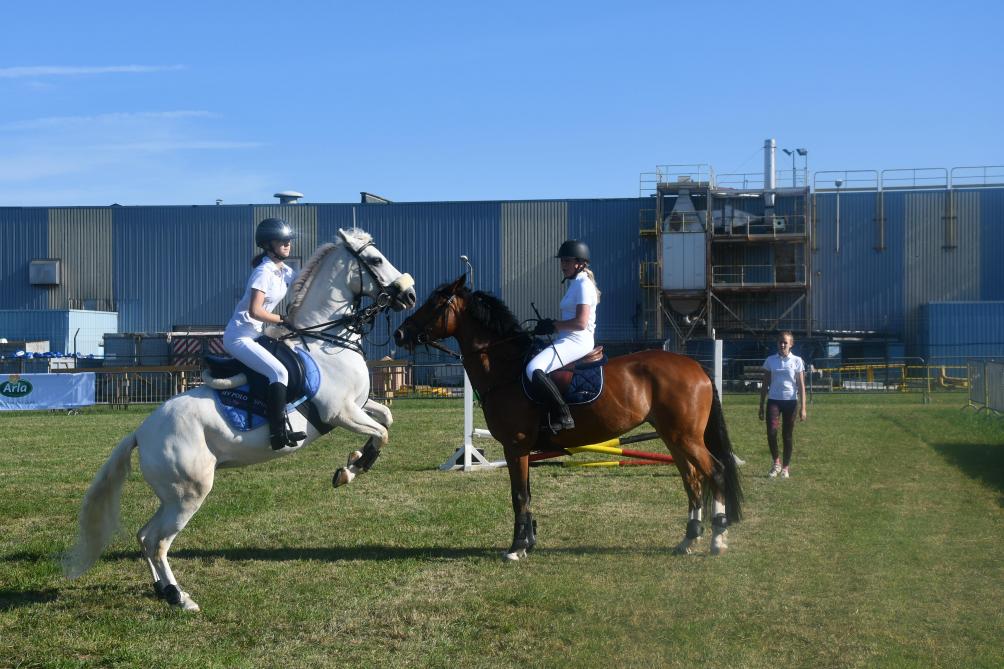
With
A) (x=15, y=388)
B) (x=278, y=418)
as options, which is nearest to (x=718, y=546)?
(x=278, y=418)

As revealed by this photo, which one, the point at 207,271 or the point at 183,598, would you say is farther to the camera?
the point at 207,271

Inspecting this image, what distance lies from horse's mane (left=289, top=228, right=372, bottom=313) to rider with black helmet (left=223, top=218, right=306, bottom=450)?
0.12 metres

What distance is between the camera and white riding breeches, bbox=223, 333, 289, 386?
24.9 feet

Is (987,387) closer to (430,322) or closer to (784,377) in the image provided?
(784,377)

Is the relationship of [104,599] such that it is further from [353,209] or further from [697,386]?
[353,209]

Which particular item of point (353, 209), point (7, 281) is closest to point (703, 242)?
point (353, 209)

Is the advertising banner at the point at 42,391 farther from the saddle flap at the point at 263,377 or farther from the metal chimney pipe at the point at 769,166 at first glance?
the metal chimney pipe at the point at 769,166

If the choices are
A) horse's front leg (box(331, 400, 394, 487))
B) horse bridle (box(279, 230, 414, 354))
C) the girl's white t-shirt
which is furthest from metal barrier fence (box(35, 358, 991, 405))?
Answer: horse's front leg (box(331, 400, 394, 487))

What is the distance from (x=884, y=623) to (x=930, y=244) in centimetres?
4566

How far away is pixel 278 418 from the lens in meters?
7.58

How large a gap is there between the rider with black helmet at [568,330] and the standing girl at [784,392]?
6427 millimetres

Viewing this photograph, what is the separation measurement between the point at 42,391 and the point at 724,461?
26.3 meters

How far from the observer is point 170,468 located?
23.9 ft

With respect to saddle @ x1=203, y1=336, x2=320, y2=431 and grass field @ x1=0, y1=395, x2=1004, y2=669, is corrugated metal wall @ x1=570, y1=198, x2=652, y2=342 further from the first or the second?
saddle @ x1=203, y1=336, x2=320, y2=431
